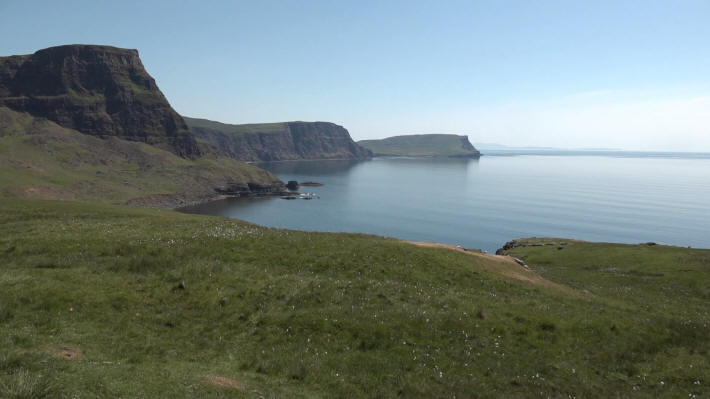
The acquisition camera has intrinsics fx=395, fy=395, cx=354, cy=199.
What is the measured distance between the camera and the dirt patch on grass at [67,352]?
1449cm

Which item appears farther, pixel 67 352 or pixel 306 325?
pixel 306 325

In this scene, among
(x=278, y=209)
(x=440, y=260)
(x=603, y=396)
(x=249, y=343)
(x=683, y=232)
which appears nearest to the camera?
(x=603, y=396)

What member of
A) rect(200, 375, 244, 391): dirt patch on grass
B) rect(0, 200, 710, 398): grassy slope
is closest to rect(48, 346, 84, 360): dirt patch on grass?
rect(0, 200, 710, 398): grassy slope

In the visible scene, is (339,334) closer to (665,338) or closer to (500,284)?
(500,284)

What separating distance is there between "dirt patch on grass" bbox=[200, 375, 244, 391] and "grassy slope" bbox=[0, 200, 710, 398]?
→ 0.54 ft

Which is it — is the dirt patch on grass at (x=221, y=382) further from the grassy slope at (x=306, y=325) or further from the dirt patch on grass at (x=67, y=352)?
the dirt patch on grass at (x=67, y=352)

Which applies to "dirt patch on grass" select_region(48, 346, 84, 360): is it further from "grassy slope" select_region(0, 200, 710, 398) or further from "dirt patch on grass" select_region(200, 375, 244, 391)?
"dirt patch on grass" select_region(200, 375, 244, 391)

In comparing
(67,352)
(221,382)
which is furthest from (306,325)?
(67,352)

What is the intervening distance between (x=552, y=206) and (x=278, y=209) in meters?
137

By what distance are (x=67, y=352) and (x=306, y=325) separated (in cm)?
974

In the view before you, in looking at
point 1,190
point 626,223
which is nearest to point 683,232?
point 626,223

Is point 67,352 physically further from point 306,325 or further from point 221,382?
point 306,325

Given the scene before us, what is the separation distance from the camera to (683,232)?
465ft

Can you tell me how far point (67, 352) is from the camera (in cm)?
1498
